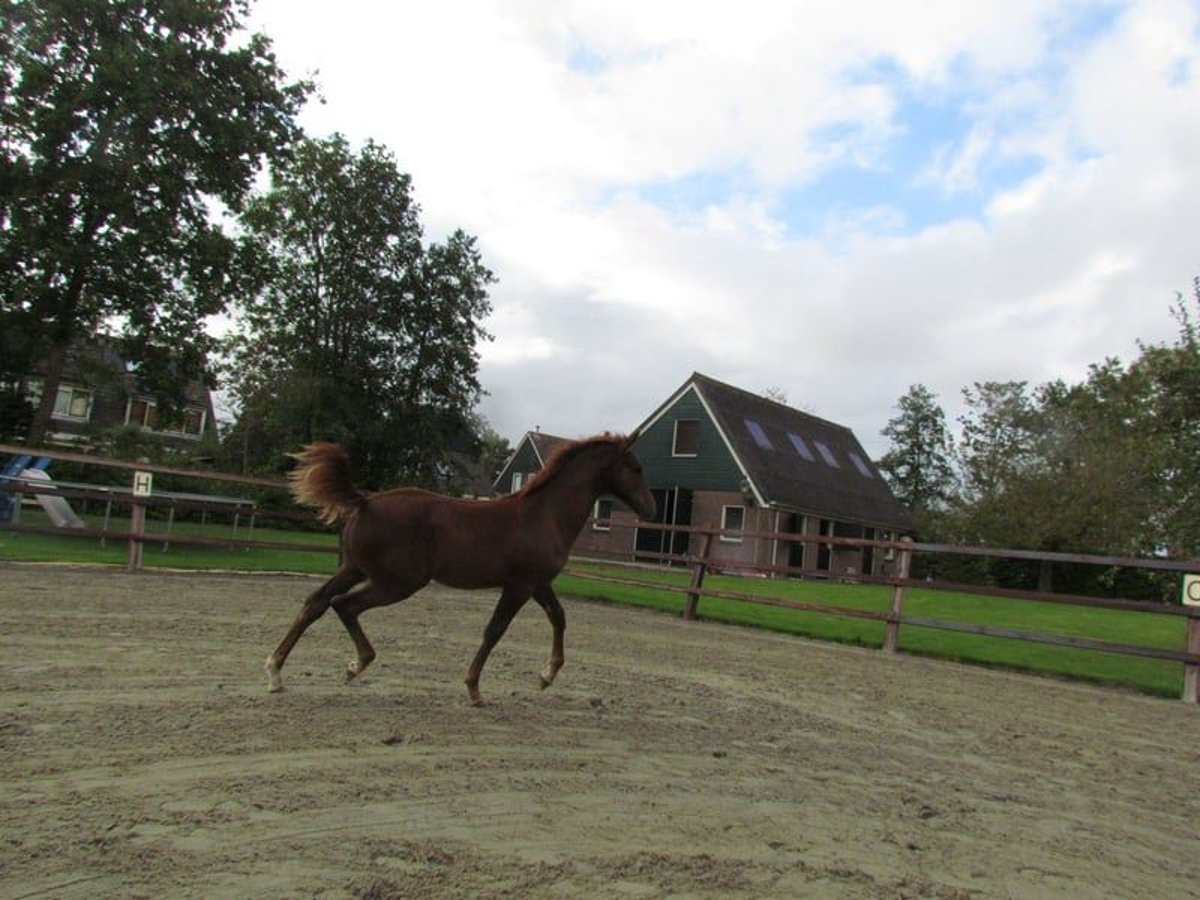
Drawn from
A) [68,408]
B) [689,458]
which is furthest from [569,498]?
[68,408]

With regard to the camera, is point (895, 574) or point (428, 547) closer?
point (428, 547)

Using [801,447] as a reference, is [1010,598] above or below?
below

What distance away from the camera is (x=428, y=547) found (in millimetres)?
5504

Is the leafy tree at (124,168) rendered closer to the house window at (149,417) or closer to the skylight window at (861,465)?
the house window at (149,417)

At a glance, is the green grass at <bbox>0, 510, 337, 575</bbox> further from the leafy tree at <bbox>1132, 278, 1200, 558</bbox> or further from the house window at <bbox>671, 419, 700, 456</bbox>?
the house window at <bbox>671, 419, 700, 456</bbox>

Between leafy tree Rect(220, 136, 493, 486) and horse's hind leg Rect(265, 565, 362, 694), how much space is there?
26.2 metres

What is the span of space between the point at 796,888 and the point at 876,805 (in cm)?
133

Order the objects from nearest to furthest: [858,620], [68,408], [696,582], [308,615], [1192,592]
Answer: [308,615] → [1192,592] → [696,582] → [858,620] → [68,408]

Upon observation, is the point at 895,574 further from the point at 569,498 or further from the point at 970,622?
the point at 569,498

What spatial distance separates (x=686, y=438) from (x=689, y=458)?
0.88 metres

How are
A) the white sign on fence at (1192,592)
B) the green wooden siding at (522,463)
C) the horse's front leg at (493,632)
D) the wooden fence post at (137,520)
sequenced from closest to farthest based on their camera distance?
the horse's front leg at (493,632)
the white sign on fence at (1192,592)
the wooden fence post at (137,520)
the green wooden siding at (522,463)

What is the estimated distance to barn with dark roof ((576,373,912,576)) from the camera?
97.3ft

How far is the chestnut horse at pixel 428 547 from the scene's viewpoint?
5.41 meters

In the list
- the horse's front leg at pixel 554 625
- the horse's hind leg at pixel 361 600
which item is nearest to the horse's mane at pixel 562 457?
the horse's front leg at pixel 554 625
